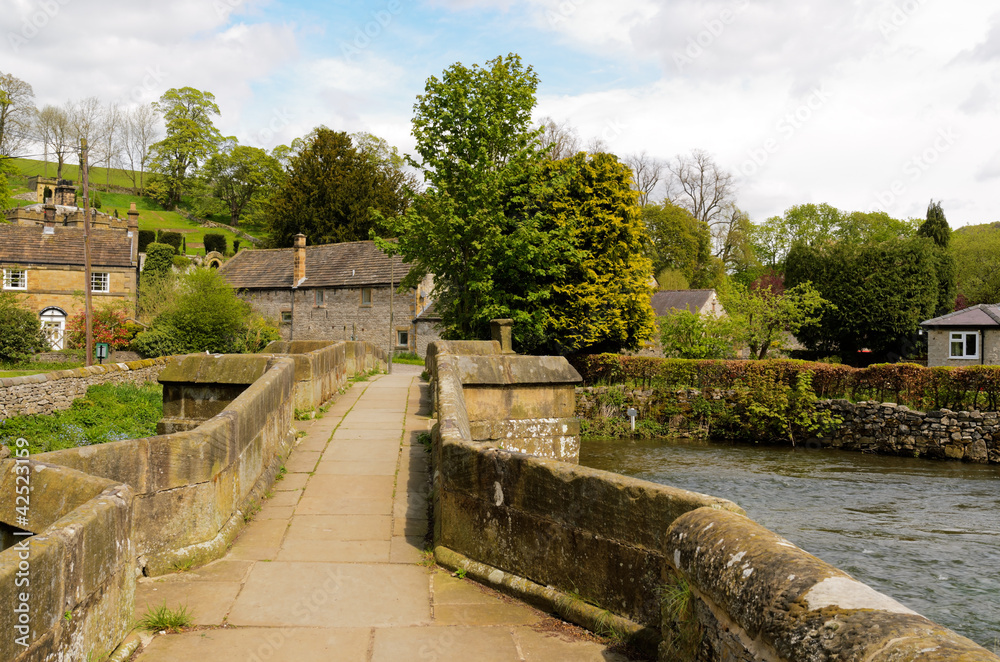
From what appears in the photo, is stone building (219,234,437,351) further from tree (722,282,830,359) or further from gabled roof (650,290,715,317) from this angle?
tree (722,282,830,359)

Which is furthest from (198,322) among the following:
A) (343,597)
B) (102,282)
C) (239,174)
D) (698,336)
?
(239,174)

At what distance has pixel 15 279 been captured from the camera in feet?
143

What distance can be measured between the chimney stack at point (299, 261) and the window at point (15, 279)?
17238 millimetres

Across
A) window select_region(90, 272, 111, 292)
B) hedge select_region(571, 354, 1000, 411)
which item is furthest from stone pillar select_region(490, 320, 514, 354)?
Answer: window select_region(90, 272, 111, 292)

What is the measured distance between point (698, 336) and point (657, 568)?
29.3m

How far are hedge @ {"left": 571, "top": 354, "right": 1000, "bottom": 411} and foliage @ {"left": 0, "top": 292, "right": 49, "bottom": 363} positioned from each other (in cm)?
2684

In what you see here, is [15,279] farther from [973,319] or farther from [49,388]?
[973,319]

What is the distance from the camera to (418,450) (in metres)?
8.82

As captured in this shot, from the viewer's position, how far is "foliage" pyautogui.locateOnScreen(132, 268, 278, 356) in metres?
35.8

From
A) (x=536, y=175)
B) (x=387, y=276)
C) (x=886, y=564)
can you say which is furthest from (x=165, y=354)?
(x=886, y=564)

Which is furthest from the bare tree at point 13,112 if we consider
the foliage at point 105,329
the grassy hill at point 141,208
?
the foliage at point 105,329

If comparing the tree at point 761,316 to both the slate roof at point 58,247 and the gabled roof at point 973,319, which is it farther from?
the slate roof at point 58,247

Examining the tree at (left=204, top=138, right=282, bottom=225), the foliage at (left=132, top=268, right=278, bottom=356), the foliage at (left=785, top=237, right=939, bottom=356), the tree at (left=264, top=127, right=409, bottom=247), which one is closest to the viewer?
the foliage at (left=132, top=268, right=278, bottom=356)

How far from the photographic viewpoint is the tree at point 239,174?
86062mm
